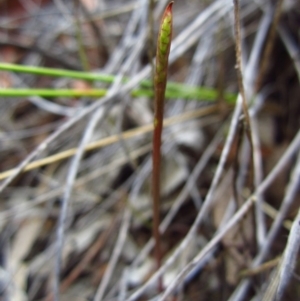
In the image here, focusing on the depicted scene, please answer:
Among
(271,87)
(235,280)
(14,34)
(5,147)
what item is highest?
(14,34)

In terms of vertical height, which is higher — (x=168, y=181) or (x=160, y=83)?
(x=160, y=83)

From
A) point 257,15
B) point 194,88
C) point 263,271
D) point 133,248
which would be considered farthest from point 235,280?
point 257,15

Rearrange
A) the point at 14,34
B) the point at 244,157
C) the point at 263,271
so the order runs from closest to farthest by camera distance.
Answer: the point at 263,271
the point at 244,157
the point at 14,34

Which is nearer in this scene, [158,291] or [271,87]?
[158,291]

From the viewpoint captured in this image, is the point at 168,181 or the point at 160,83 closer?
the point at 160,83

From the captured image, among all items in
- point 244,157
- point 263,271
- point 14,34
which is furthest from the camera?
point 14,34

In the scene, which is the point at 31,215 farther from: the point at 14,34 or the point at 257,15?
the point at 257,15

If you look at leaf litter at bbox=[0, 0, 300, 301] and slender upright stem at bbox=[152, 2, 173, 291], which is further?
leaf litter at bbox=[0, 0, 300, 301]

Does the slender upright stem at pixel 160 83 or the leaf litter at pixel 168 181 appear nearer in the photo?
the slender upright stem at pixel 160 83

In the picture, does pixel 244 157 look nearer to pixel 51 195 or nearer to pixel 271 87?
pixel 271 87

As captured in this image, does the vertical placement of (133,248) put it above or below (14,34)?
below
